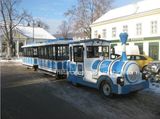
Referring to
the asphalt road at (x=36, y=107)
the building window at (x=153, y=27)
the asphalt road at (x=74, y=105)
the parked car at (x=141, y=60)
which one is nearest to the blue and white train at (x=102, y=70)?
the asphalt road at (x=74, y=105)

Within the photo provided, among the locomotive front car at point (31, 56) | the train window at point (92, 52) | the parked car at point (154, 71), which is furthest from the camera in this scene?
the locomotive front car at point (31, 56)

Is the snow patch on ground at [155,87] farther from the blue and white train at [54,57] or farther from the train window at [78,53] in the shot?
the blue and white train at [54,57]

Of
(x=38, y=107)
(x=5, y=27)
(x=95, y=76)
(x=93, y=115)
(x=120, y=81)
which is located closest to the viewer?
(x=93, y=115)

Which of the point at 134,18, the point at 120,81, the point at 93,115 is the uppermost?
the point at 134,18

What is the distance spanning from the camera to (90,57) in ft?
35.4

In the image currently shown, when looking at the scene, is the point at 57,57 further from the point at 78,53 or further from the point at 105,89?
the point at 105,89

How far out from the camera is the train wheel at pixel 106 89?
9.17 m

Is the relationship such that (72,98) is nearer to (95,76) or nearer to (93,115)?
(95,76)

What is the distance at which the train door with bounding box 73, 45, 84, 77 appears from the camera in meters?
11.0

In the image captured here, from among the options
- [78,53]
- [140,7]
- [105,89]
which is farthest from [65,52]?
[140,7]

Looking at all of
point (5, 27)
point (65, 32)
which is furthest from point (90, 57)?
point (65, 32)

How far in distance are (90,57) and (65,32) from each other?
70.7 metres

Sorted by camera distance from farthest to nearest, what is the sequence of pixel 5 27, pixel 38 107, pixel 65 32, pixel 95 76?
pixel 65 32, pixel 5 27, pixel 95 76, pixel 38 107

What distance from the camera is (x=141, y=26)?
3025 cm
